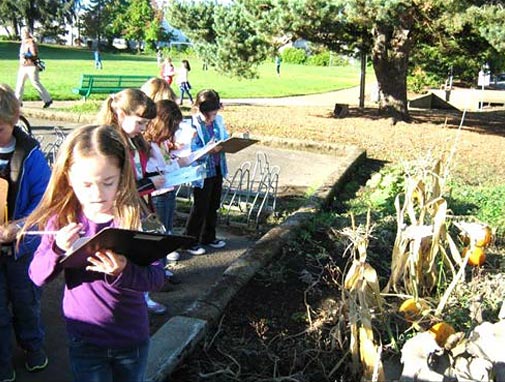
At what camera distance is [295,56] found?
6238cm

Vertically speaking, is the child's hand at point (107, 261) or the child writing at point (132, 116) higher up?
the child writing at point (132, 116)

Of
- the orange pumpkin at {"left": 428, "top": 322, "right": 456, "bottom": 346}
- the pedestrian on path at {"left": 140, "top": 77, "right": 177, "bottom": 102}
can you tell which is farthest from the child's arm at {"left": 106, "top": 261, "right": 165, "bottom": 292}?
the pedestrian on path at {"left": 140, "top": 77, "right": 177, "bottom": 102}

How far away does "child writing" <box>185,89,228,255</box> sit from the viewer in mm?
5223

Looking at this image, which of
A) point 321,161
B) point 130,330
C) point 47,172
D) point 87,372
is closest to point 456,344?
point 130,330

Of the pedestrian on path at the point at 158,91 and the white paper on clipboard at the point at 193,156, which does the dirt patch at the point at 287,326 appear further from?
the pedestrian on path at the point at 158,91

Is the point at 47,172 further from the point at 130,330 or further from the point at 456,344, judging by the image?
the point at 456,344

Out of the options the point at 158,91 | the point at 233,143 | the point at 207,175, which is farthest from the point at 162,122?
the point at 207,175

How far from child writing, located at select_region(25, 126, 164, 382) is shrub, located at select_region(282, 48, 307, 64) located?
2412 inches

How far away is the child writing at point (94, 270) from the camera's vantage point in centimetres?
228

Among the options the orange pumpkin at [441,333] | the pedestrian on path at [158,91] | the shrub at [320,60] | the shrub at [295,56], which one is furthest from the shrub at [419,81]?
the shrub at [295,56]

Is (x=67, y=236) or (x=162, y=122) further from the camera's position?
(x=162, y=122)

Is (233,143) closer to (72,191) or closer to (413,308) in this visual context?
(413,308)

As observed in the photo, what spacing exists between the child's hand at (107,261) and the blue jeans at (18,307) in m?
1.21

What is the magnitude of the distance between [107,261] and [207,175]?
3372mm
